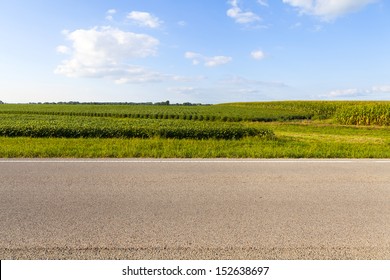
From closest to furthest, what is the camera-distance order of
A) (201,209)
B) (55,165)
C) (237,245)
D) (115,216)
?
(237,245)
(115,216)
(201,209)
(55,165)

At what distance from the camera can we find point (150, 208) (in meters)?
4.49

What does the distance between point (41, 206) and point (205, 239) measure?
2.51m

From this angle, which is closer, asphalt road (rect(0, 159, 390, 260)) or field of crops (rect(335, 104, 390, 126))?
asphalt road (rect(0, 159, 390, 260))

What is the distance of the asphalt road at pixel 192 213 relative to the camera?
3342 millimetres

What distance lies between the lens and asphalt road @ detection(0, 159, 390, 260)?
11.0 ft

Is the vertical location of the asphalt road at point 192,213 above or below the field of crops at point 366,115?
below

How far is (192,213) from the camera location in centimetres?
430

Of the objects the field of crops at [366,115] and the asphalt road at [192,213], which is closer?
the asphalt road at [192,213]

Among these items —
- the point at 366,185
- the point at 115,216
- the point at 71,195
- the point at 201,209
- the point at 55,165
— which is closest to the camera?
the point at 115,216

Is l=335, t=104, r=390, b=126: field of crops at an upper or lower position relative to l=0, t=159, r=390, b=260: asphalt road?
upper

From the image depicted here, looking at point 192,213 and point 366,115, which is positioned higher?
point 366,115

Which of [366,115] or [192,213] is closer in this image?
[192,213]

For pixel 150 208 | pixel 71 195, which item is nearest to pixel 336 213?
pixel 150 208

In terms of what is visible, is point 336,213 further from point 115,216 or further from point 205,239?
point 115,216
